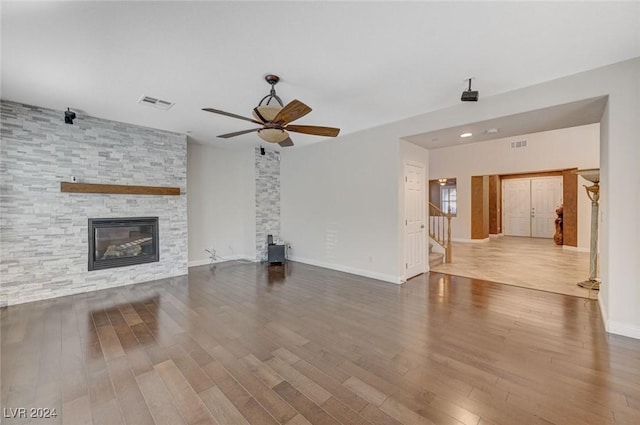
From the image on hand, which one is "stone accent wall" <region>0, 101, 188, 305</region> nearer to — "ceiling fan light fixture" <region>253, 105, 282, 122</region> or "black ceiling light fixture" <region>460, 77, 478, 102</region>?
"ceiling fan light fixture" <region>253, 105, 282, 122</region>

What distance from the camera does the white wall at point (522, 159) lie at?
733 cm

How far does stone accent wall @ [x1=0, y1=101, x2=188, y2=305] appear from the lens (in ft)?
12.3

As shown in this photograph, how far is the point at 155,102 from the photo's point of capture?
374cm

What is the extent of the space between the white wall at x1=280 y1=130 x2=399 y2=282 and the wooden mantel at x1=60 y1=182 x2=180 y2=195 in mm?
2679

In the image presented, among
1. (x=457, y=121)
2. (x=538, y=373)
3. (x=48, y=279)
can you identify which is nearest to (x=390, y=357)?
(x=538, y=373)

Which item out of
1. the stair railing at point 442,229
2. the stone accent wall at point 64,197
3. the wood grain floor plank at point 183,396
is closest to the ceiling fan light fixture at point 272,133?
the wood grain floor plank at point 183,396

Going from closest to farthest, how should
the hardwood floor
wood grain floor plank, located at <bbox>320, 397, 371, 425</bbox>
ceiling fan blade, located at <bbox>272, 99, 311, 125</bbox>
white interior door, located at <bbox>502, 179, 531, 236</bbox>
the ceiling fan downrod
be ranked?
wood grain floor plank, located at <bbox>320, 397, 371, 425</bbox>
the hardwood floor
ceiling fan blade, located at <bbox>272, 99, 311, 125</bbox>
the ceiling fan downrod
white interior door, located at <bbox>502, 179, 531, 236</bbox>

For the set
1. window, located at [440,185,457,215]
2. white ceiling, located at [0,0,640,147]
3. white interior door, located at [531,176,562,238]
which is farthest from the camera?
window, located at [440,185,457,215]

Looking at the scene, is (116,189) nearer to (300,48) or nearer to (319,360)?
(300,48)

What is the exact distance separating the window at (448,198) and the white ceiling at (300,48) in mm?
8504

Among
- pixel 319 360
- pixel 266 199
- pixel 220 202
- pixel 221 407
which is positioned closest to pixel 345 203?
pixel 266 199

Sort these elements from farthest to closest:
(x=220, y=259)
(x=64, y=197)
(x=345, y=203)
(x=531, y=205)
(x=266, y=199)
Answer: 1. (x=531, y=205)
2. (x=266, y=199)
3. (x=220, y=259)
4. (x=345, y=203)
5. (x=64, y=197)

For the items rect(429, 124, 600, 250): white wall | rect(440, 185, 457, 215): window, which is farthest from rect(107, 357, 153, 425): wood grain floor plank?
rect(440, 185, 457, 215): window

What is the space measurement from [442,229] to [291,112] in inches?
220
